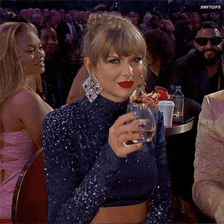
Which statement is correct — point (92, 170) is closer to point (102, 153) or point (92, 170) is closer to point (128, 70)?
point (102, 153)

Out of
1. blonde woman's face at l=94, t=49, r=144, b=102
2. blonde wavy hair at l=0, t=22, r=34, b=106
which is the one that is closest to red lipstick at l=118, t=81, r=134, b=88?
blonde woman's face at l=94, t=49, r=144, b=102

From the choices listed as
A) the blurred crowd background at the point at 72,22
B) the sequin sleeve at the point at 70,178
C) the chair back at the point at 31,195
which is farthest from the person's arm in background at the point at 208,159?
the blurred crowd background at the point at 72,22

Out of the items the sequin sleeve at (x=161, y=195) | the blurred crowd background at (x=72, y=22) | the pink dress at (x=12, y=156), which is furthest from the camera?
the blurred crowd background at (x=72, y=22)

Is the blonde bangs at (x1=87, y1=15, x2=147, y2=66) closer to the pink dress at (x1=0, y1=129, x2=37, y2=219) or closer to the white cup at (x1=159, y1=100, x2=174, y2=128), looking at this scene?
the pink dress at (x1=0, y1=129, x2=37, y2=219)

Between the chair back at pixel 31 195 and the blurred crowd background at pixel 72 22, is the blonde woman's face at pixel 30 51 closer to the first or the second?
the chair back at pixel 31 195

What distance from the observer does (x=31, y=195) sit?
57.7 inches

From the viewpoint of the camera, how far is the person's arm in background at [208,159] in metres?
1.19

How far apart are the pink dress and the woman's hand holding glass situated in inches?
39.8

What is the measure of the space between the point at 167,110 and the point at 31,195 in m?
1.63

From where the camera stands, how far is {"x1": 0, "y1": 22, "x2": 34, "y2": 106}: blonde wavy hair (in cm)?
198

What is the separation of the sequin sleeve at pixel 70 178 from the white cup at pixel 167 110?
1.65 m

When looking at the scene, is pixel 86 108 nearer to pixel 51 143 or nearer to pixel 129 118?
pixel 51 143

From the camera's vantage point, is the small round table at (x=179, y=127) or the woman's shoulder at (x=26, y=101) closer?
the woman's shoulder at (x=26, y=101)

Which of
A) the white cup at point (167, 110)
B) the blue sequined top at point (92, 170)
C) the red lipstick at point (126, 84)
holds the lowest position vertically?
the white cup at point (167, 110)
